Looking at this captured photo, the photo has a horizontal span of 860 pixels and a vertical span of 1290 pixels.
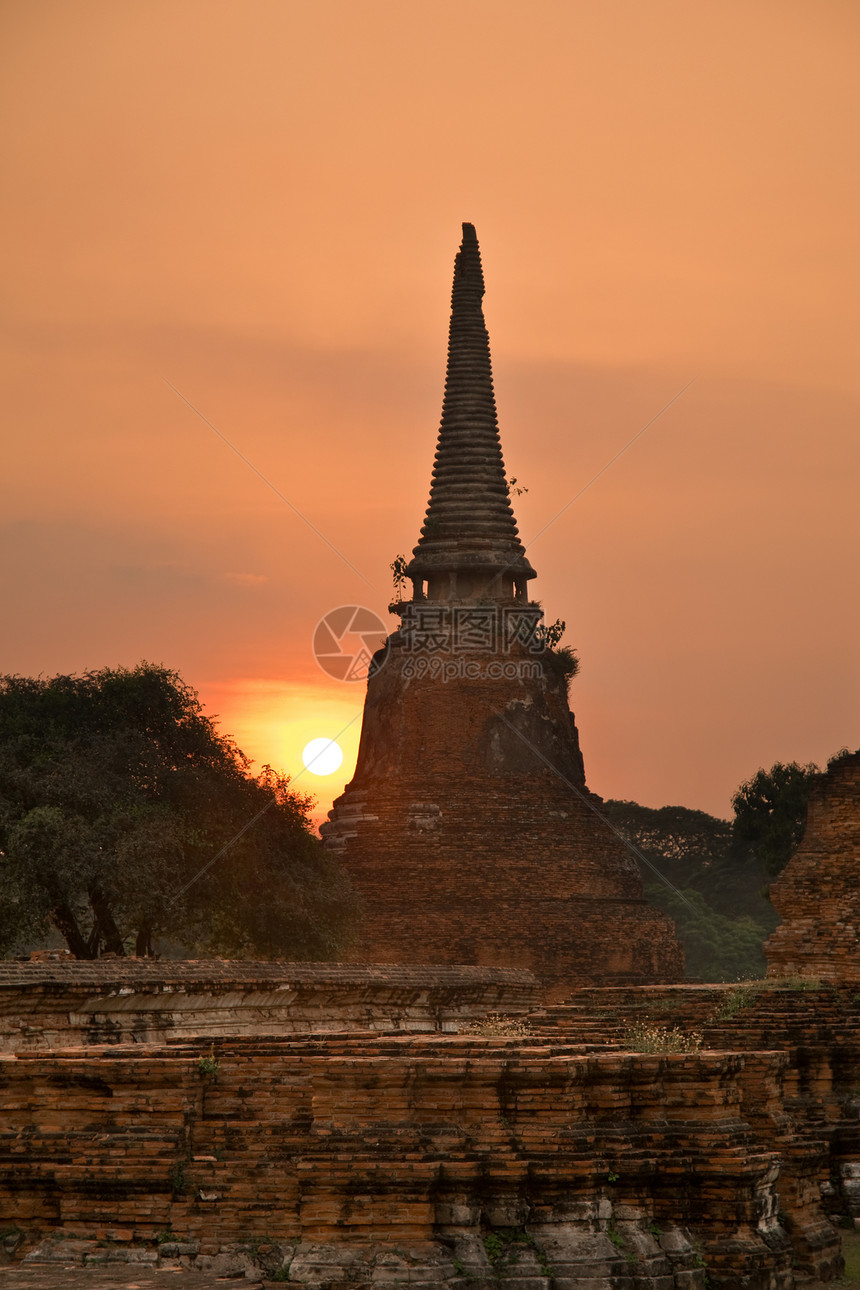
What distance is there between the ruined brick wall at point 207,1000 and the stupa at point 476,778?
48.1ft

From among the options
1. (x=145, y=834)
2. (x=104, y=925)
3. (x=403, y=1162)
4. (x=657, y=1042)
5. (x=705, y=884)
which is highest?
(x=705, y=884)

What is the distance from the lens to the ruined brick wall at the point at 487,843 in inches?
1501

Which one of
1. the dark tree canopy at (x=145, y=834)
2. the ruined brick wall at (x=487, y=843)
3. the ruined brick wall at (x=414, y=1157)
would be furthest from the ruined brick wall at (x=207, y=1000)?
the ruined brick wall at (x=487, y=843)

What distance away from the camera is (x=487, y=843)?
128ft

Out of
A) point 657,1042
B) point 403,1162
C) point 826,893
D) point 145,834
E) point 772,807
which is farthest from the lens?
point 772,807

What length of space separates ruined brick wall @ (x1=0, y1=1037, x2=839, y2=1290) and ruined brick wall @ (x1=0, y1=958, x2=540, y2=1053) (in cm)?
215

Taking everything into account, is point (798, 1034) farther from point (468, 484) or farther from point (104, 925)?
point (468, 484)

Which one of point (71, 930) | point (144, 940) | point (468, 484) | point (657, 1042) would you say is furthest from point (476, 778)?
point (657, 1042)

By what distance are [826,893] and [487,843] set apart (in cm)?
2081

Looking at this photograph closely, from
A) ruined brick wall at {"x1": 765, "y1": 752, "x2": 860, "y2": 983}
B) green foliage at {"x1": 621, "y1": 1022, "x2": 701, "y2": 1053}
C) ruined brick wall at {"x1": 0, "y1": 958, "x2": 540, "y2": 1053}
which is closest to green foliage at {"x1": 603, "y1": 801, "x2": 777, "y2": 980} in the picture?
ruined brick wall at {"x1": 0, "y1": 958, "x2": 540, "y2": 1053}

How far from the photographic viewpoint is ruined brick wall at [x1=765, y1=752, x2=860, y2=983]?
18.4 metres

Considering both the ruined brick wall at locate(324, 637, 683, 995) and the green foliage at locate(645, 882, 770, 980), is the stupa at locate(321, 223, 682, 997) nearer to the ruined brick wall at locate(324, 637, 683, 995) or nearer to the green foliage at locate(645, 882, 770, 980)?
the ruined brick wall at locate(324, 637, 683, 995)

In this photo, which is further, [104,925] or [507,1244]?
[104,925]

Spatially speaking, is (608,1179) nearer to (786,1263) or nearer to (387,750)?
(786,1263)
